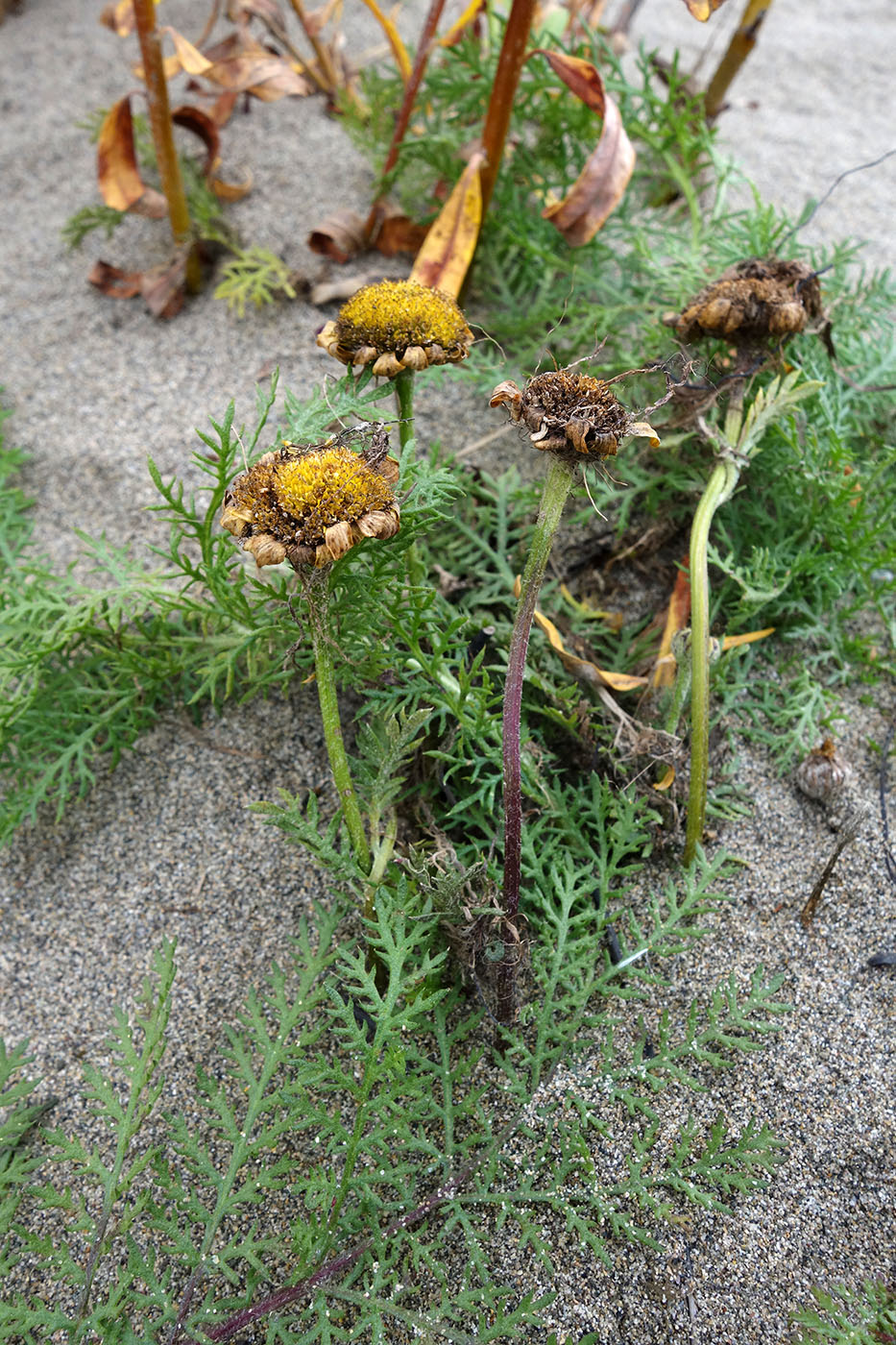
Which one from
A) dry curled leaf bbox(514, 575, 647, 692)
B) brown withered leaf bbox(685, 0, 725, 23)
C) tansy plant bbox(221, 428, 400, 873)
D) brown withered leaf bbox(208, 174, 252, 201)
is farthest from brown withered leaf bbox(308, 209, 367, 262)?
tansy plant bbox(221, 428, 400, 873)

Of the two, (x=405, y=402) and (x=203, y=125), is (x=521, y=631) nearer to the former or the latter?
(x=405, y=402)

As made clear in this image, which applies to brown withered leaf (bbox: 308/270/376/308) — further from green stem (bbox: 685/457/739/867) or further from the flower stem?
the flower stem

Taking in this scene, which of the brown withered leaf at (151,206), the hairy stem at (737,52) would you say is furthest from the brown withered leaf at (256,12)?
the hairy stem at (737,52)

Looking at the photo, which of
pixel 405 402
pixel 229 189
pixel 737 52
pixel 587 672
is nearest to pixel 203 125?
pixel 229 189

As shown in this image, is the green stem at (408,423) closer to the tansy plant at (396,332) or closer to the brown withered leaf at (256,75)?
the tansy plant at (396,332)

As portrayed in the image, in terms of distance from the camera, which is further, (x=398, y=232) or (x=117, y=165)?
(x=398, y=232)

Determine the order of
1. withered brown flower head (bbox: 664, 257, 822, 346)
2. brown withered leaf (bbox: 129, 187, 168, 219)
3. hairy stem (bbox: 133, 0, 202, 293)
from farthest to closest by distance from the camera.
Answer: brown withered leaf (bbox: 129, 187, 168, 219) → hairy stem (bbox: 133, 0, 202, 293) → withered brown flower head (bbox: 664, 257, 822, 346)
